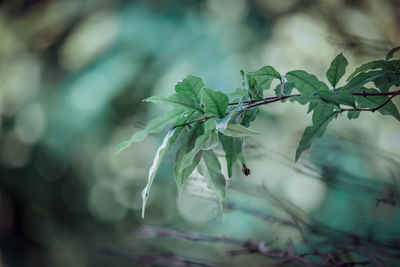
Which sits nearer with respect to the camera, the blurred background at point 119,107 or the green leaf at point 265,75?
the green leaf at point 265,75

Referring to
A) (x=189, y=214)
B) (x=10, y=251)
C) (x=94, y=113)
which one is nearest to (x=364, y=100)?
(x=94, y=113)

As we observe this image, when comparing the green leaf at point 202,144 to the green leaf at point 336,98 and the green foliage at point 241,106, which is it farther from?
the green leaf at point 336,98

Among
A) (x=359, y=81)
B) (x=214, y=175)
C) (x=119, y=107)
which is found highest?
(x=119, y=107)

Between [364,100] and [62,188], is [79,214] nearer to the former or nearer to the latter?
[62,188]

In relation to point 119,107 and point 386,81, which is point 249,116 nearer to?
point 386,81

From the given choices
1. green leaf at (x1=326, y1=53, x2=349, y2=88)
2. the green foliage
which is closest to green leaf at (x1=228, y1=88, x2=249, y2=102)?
the green foliage

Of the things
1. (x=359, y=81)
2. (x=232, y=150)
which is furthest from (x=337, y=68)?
(x=232, y=150)

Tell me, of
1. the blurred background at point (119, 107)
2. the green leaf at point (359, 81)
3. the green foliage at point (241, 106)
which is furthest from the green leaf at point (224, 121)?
the blurred background at point (119, 107)

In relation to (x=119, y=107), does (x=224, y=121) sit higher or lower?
lower
